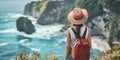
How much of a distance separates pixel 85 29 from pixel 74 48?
22cm

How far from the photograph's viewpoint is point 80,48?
370cm

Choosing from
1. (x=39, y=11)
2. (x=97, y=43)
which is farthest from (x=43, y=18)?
(x=97, y=43)

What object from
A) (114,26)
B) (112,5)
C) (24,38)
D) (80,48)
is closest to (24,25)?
(24,38)

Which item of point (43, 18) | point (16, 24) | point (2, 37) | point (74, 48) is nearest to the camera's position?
point (74, 48)

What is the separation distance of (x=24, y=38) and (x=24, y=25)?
1.81 meters

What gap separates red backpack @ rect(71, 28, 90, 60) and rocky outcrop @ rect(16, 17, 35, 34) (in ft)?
87.1

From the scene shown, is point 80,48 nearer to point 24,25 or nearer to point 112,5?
point 112,5

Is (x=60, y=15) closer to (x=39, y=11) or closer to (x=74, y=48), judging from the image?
(x=39, y=11)

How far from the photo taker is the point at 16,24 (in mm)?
30547

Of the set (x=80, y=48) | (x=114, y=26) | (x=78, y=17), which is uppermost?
(x=78, y=17)

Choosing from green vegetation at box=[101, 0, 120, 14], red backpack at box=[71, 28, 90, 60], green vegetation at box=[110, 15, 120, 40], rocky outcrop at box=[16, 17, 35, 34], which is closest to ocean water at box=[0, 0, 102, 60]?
rocky outcrop at box=[16, 17, 35, 34]

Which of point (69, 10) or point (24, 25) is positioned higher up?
point (69, 10)

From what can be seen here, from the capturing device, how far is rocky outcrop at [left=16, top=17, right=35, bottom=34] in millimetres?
30156

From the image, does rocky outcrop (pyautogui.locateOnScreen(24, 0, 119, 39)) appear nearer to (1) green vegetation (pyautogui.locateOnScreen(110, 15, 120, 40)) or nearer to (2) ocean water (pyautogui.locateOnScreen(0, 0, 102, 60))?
(1) green vegetation (pyautogui.locateOnScreen(110, 15, 120, 40))
